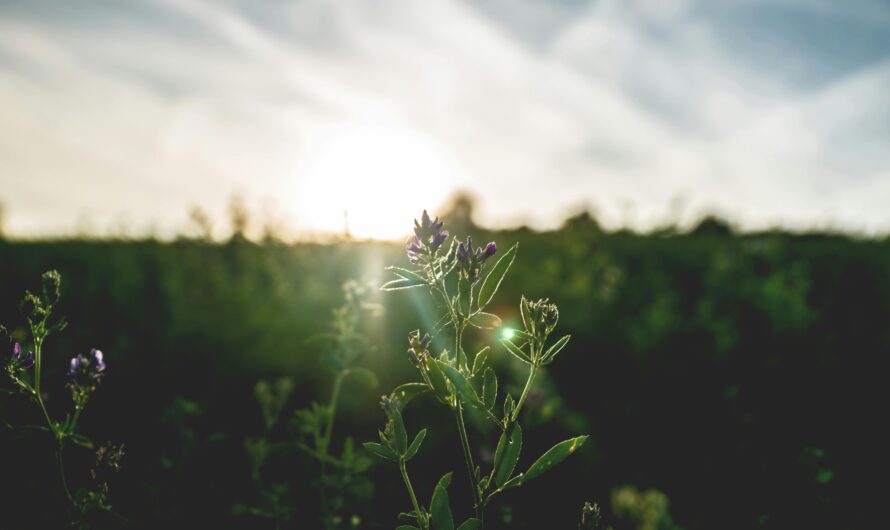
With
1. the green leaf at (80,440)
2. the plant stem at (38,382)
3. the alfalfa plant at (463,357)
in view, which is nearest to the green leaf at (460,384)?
the alfalfa plant at (463,357)

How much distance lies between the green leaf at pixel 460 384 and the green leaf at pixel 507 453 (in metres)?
0.12

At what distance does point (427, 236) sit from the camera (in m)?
1.32

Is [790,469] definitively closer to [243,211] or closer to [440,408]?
[440,408]

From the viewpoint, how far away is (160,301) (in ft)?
26.8

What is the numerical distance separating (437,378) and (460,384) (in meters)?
0.09

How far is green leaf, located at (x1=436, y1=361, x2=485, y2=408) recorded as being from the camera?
123cm

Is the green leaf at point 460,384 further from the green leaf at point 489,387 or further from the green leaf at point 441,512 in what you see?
the green leaf at point 441,512

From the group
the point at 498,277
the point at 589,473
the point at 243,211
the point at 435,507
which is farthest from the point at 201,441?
the point at 243,211

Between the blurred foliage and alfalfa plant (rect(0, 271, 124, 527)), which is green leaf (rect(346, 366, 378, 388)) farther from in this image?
alfalfa plant (rect(0, 271, 124, 527))

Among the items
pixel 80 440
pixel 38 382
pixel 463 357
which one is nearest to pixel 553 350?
pixel 463 357

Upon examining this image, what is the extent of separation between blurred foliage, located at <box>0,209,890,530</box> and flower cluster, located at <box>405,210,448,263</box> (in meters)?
0.28

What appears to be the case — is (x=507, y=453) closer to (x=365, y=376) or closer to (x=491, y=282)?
(x=491, y=282)

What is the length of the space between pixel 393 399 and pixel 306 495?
65.9 inches

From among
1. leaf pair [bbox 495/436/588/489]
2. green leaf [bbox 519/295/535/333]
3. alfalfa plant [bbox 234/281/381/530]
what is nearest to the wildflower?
green leaf [bbox 519/295/535/333]
